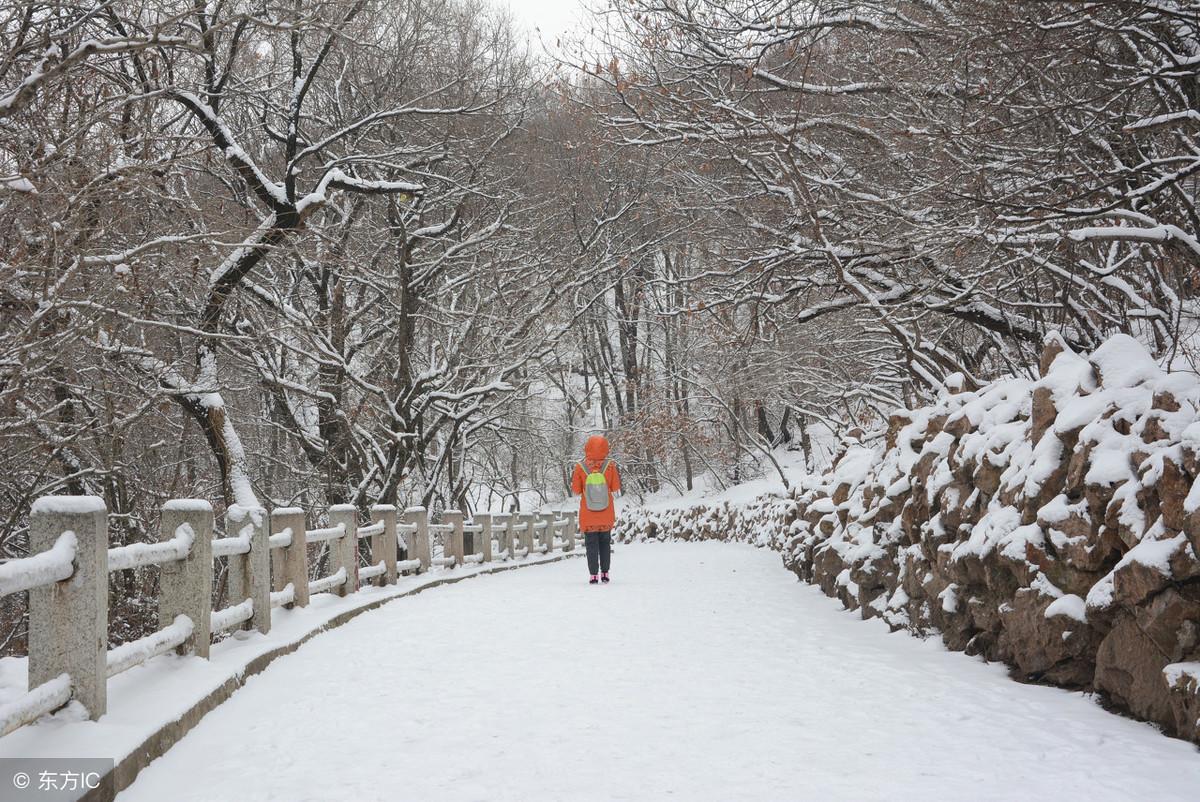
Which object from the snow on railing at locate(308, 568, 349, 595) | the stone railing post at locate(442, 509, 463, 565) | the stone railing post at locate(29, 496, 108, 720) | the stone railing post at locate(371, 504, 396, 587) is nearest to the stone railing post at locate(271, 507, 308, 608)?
the snow on railing at locate(308, 568, 349, 595)

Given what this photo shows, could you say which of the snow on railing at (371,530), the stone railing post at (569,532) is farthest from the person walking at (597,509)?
the stone railing post at (569,532)

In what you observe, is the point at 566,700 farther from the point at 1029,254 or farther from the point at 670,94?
the point at 670,94

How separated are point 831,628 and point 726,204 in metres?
6.47

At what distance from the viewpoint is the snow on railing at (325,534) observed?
29.8 feet

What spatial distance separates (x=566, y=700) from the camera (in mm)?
5426

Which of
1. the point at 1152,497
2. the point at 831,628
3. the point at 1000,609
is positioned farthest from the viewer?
the point at 831,628

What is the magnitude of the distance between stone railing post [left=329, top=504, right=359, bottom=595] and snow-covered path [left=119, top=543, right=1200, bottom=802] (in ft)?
7.70

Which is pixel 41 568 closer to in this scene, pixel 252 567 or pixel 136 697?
pixel 136 697

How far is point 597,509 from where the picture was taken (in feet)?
41.3

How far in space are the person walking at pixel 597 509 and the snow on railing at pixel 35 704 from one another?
28.0 feet

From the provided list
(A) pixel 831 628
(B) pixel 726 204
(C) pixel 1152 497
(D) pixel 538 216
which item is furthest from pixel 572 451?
(C) pixel 1152 497

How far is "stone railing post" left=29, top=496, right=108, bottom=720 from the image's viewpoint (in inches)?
160

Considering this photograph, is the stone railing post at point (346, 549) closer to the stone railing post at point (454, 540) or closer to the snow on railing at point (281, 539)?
the snow on railing at point (281, 539)

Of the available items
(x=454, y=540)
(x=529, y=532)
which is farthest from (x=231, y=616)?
(x=529, y=532)
